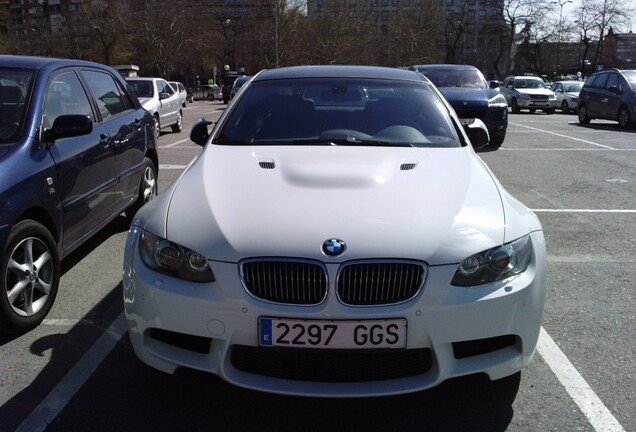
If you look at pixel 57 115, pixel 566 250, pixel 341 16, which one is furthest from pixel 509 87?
pixel 341 16

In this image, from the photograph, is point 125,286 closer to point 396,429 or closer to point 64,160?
point 396,429

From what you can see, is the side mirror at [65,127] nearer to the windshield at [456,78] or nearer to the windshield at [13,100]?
the windshield at [13,100]

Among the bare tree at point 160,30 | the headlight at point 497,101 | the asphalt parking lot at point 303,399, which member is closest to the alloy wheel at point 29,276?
the asphalt parking lot at point 303,399

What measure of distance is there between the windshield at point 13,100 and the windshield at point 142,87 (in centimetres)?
1143

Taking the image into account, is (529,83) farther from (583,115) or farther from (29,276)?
(29,276)

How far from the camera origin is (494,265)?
2547mm

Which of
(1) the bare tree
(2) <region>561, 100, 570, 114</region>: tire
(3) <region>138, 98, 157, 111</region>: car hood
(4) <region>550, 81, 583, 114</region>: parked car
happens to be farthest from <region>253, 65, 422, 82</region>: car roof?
(1) the bare tree

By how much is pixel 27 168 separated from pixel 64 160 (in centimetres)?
50

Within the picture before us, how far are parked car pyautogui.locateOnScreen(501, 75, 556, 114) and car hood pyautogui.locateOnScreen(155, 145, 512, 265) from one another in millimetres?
24855

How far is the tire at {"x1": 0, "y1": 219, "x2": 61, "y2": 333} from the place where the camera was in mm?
3357

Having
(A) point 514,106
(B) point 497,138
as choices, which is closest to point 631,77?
(B) point 497,138

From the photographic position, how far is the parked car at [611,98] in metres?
17.2

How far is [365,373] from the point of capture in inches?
97.5

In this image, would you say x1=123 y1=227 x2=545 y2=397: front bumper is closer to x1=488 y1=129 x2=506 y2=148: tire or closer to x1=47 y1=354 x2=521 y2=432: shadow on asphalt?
x1=47 y1=354 x2=521 y2=432: shadow on asphalt
